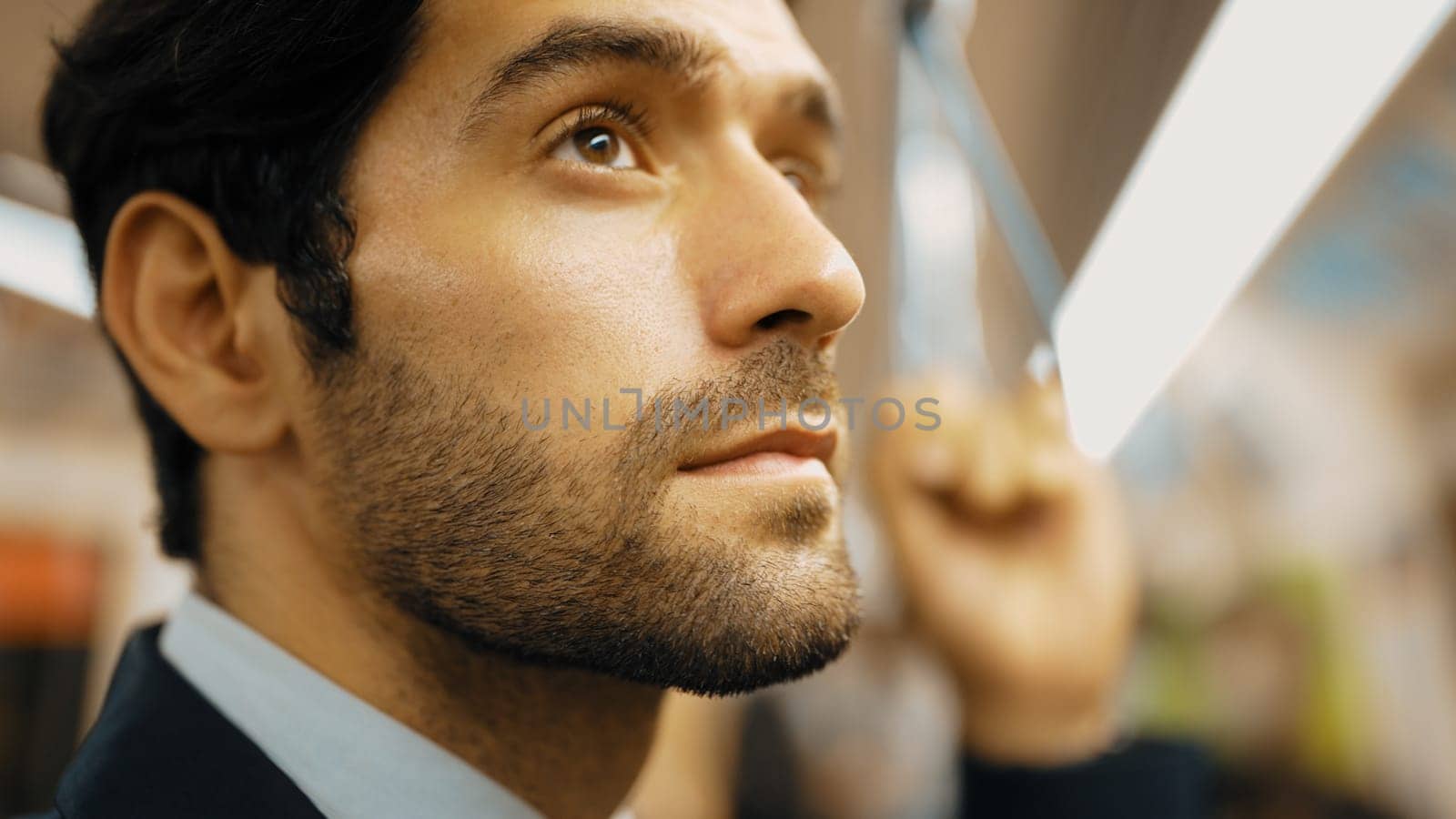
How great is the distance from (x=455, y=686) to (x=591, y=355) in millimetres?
264

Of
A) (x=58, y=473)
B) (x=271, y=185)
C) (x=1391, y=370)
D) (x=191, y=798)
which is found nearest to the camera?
(x=191, y=798)

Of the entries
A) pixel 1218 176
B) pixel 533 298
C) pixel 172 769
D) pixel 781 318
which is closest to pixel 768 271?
pixel 781 318

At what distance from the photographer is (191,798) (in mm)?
508

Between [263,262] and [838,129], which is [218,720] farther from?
[838,129]

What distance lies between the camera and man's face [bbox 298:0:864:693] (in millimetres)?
525

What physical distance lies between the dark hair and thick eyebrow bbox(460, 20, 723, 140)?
81 millimetres

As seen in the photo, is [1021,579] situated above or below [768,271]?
below

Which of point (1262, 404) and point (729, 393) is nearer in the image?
point (729, 393)

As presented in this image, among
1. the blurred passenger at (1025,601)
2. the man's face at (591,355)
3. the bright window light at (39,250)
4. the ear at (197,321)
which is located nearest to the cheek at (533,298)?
Answer: the man's face at (591,355)

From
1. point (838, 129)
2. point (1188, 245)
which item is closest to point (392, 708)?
point (838, 129)

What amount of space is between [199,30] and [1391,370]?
98.6 inches

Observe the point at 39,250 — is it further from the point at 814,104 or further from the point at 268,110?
the point at 814,104

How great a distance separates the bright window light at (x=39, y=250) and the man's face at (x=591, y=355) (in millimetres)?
773

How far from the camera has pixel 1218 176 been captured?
2.99 ft
